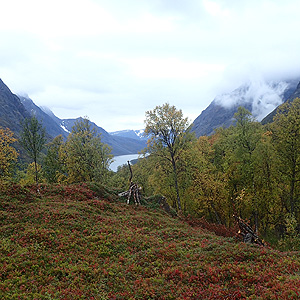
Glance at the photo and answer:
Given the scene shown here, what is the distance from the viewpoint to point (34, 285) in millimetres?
9812

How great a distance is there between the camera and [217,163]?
4103 cm

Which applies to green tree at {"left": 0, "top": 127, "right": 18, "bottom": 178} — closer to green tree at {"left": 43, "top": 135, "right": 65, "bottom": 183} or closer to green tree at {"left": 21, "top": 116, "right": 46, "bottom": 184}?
green tree at {"left": 43, "top": 135, "right": 65, "bottom": 183}

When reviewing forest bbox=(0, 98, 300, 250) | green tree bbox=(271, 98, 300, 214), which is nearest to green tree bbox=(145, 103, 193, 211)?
forest bbox=(0, 98, 300, 250)

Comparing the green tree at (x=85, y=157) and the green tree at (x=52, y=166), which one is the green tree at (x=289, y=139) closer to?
the green tree at (x=85, y=157)

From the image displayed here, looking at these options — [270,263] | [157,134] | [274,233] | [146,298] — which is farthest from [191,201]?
[146,298]

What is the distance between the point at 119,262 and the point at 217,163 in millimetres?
32575

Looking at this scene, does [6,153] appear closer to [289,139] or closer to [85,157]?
[85,157]

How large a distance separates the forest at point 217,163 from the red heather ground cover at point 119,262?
805 centimetres

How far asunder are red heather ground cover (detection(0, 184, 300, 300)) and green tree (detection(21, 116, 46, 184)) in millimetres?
4915

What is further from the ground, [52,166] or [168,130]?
[168,130]

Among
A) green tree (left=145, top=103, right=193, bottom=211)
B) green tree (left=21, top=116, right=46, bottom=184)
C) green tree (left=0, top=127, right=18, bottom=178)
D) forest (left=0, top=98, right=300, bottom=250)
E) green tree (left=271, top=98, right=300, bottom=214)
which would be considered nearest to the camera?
green tree (left=21, top=116, right=46, bottom=184)

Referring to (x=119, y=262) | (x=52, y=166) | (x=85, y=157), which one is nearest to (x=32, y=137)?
(x=119, y=262)

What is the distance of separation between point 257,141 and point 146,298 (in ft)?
76.9

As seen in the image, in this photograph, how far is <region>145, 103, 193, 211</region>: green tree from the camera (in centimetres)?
2989
